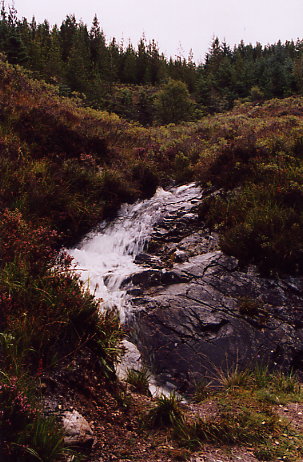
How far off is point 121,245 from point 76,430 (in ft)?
18.6

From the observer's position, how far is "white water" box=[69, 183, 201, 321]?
661 centimetres

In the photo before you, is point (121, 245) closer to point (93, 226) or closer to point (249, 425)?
point (93, 226)

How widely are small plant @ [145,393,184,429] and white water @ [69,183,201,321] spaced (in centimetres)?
256

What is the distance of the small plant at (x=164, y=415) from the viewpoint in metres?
3.30

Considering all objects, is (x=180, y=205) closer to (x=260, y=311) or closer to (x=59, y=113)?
(x=260, y=311)

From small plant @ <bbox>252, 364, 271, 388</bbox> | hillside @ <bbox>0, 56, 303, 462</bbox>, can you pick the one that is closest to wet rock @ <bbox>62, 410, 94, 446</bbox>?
hillside @ <bbox>0, 56, 303, 462</bbox>

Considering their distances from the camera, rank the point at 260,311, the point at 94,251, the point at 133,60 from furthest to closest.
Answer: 1. the point at 133,60
2. the point at 94,251
3. the point at 260,311

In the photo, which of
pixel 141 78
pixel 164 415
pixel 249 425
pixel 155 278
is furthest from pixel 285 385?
pixel 141 78

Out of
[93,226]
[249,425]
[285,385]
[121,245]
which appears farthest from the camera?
[93,226]

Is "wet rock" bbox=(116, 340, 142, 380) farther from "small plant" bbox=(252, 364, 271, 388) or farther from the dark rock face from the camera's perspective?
"small plant" bbox=(252, 364, 271, 388)

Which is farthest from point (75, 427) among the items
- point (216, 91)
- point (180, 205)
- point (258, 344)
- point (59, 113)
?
point (216, 91)

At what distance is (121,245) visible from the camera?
27.2ft

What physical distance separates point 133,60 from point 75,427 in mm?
67531

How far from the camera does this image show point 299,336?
17.7 ft
